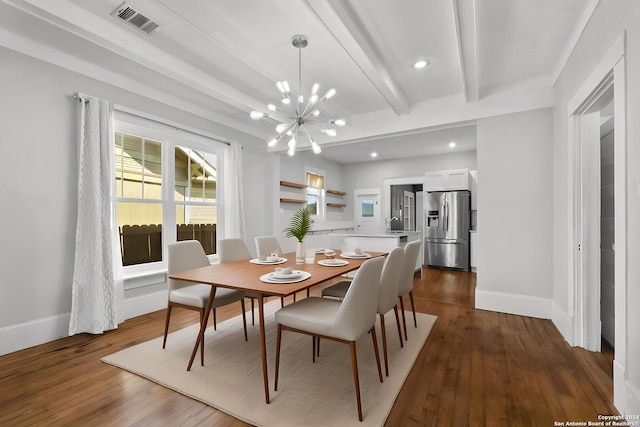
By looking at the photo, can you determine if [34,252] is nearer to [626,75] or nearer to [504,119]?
[626,75]

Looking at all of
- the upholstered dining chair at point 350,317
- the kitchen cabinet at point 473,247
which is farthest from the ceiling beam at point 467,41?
the kitchen cabinet at point 473,247

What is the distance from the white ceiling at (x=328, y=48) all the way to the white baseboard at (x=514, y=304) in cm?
210

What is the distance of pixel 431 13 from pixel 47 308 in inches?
158

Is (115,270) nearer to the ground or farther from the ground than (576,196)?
nearer to the ground

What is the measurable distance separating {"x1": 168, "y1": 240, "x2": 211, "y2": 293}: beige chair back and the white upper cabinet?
16.5ft

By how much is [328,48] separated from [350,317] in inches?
90.5

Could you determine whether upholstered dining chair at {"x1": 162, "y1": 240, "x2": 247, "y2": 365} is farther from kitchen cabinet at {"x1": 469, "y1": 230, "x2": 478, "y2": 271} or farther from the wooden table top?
kitchen cabinet at {"x1": 469, "y1": 230, "x2": 478, "y2": 271}

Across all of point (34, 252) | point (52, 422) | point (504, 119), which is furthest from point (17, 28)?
point (504, 119)

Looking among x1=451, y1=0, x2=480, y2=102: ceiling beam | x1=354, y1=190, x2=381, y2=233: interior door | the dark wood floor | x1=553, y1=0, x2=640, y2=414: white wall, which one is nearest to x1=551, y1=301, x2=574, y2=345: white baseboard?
the dark wood floor

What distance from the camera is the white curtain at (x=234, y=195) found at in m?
4.34

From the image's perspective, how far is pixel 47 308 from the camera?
2645 millimetres

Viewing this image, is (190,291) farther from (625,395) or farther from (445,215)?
(445,215)

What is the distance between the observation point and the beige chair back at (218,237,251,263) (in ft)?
10.3

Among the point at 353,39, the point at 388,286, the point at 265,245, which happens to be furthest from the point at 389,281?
the point at 353,39
